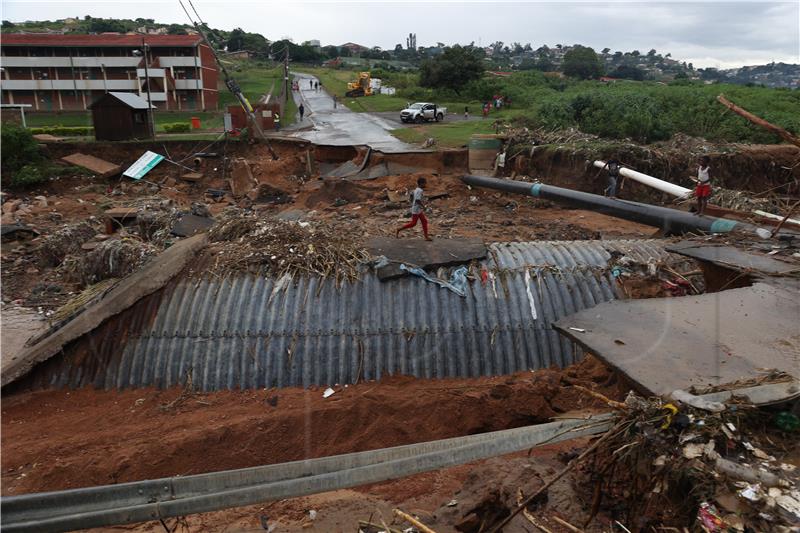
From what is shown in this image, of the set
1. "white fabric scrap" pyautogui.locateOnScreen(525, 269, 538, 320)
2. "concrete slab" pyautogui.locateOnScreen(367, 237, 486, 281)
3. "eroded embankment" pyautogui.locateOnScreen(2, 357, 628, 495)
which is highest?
"concrete slab" pyautogui.locateOnScreen(367, 237, 486, 281)

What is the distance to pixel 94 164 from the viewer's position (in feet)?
74.6

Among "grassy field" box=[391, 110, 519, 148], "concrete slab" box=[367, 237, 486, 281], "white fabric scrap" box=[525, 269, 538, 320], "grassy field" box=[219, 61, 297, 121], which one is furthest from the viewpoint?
"grassy field" box=[219, 61, 297, 121]

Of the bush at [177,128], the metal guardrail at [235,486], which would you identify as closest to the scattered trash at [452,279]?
the metal guardrail at [235,486]

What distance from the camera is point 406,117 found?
34.2 metres

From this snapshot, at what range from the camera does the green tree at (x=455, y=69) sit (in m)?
48.9

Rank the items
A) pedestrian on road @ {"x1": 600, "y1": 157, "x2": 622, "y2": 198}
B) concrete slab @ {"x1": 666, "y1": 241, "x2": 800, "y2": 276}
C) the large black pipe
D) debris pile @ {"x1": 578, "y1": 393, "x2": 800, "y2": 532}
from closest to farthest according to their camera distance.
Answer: debris pile @ {"x1": 578, "y1": 393, "x2": 800, "y2": 532}, concrete slab @ {"x1": 666, "y1": 241, "x2": 800, "y2": 276}, the large black pipe, pedestrian on road @ {"x1": 600, "y1": 157, "x2": 622, "y2": 198}

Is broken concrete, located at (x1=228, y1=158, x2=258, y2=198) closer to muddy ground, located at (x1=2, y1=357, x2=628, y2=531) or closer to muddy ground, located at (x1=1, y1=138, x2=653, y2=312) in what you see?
muddy ground, located at (x1=1, y1=138, x2=653, y2=312)

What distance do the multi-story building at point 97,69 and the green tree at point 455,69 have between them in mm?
20639

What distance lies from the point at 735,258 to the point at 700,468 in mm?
4886

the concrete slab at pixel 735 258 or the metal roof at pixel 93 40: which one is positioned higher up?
the metal roof at pixel 93 40

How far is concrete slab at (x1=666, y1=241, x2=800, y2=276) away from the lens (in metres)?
6.84

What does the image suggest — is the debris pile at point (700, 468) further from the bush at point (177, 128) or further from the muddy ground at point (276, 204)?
the bush at point (177, 128)

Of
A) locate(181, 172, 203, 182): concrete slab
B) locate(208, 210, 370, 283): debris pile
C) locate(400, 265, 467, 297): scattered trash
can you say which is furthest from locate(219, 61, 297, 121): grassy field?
locate(400, 265, 467, 297): scattered trash

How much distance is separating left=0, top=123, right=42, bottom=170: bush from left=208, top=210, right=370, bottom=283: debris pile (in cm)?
1741
